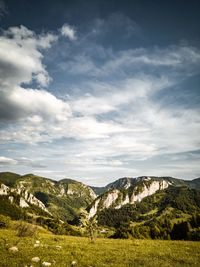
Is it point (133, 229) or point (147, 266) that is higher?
point (147, 266)

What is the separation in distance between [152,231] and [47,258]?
100215 mm

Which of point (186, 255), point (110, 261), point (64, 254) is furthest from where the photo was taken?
point (186, 255)

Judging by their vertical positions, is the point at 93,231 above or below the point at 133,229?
above

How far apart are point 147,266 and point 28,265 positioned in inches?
315

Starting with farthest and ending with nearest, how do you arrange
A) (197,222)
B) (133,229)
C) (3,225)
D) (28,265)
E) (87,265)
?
(197,222)
(133,229)
(3,225)
(87,265)
(28,265)

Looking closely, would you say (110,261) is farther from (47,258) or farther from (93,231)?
(93,231)

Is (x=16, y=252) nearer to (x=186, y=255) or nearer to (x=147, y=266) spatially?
(x=147, y=266)

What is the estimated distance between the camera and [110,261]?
721 inches

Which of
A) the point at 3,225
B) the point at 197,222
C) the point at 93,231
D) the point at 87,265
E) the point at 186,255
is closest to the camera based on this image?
the point at 87,265

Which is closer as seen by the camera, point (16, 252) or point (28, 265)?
point (28, 265)

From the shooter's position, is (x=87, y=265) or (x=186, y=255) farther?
(x=186, y=255)

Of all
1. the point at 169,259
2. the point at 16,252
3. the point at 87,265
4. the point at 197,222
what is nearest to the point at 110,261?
the point at 87,265

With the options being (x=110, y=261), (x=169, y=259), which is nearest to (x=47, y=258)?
(x=110, y=261)

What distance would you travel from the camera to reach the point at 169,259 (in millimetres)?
19875
